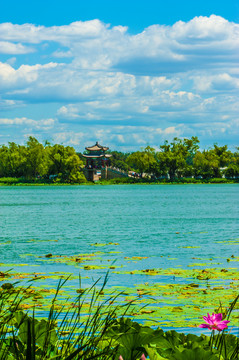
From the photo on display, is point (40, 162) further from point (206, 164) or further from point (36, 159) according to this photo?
point (206, 164)

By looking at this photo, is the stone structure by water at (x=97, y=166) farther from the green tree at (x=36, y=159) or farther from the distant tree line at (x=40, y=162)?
the green tree at (x=36, y=159)

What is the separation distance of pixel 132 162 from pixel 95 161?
8766 millimetres

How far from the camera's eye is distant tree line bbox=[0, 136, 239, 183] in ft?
353

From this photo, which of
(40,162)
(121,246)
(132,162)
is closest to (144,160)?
(132,162)

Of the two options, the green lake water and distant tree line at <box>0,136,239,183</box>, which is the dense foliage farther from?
the green lake water

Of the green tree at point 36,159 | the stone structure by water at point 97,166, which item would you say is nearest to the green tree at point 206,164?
the stone structure by water at point 97,166

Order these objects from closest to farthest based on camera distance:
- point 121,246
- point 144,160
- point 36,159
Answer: point 121,246 → point 36,159 → point 144,160

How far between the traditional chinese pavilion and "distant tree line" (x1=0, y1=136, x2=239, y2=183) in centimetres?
302

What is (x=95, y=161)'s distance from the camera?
118375 millimetres

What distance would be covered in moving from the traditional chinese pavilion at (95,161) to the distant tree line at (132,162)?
3016mm

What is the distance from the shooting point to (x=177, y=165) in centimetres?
11562

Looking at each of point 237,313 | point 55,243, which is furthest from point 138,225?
point 237,313

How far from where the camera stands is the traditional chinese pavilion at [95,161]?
4624 inches

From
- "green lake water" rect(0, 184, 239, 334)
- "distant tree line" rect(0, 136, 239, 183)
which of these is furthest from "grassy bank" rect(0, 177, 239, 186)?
"green lake water" rect(0, 184, 239, 334)
